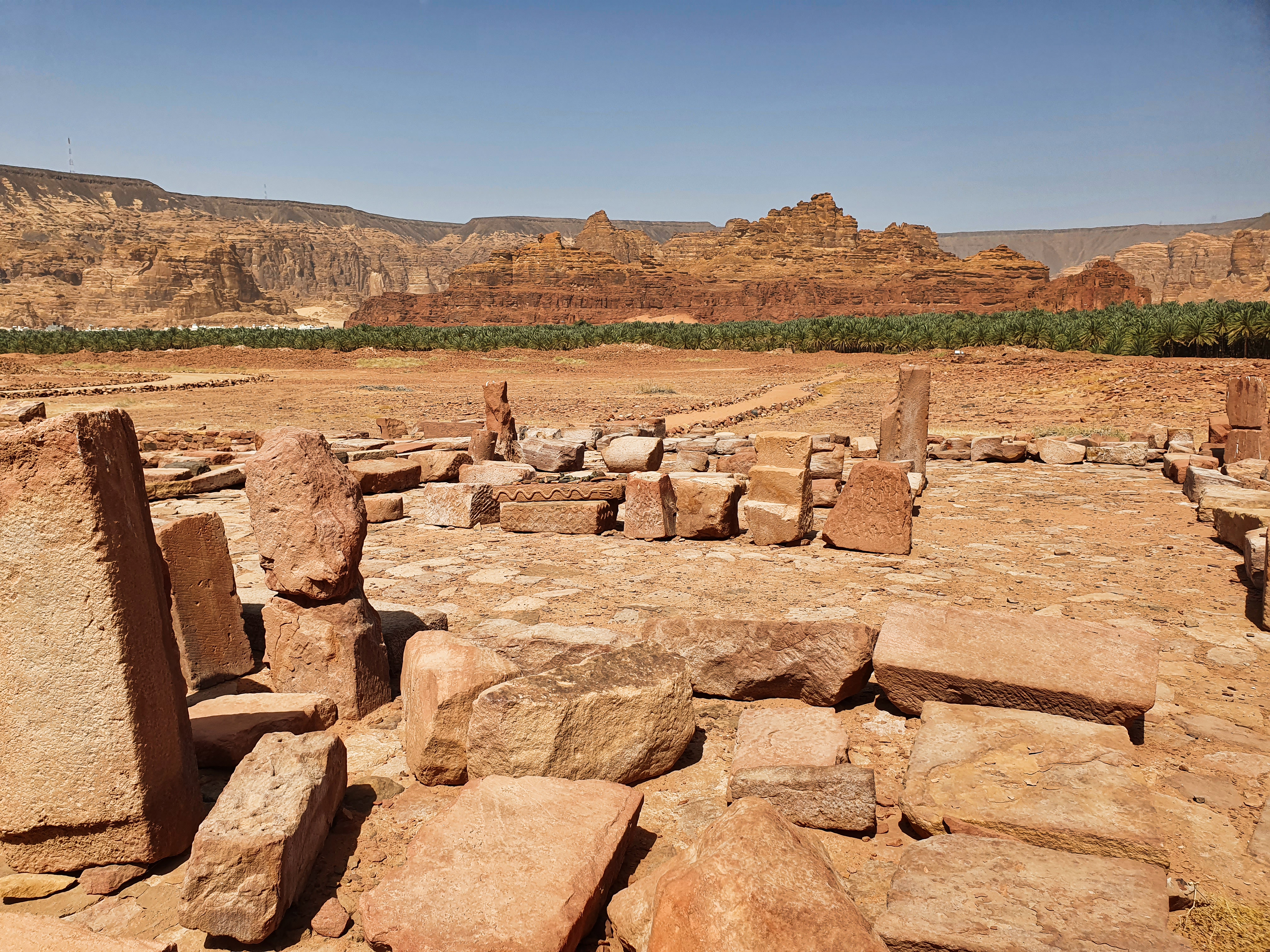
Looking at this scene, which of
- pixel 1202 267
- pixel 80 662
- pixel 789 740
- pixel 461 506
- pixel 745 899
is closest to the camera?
pixel 745 899

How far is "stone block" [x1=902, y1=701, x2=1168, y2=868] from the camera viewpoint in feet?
8.46

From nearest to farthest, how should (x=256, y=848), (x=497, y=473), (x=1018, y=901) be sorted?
(x=1018, y=901)
(x=256, y=848)
(x=497, y=473)

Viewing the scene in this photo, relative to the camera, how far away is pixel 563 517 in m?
7.68

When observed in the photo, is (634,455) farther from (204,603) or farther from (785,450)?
(204,603)

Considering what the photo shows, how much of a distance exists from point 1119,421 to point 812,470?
1013cm

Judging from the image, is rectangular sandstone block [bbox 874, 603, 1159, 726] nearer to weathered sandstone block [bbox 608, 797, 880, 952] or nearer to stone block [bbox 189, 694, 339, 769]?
weathered sandstone block [bbox 608, 797, 880, 952]

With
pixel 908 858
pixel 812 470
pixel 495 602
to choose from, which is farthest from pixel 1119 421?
pixel 908 858

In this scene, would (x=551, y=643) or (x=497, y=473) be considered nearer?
(x=551, y=643)

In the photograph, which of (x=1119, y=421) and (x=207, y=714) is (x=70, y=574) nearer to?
(x=207, y=714)

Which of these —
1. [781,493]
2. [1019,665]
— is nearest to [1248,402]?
[781,493]

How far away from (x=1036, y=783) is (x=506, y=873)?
1.91m

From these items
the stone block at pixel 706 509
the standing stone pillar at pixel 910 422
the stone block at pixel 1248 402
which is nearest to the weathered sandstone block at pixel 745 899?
the stone block at pixel 706 509

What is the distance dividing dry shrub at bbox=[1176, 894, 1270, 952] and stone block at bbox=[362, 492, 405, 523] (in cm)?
731

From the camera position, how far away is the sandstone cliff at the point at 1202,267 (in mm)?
91188
